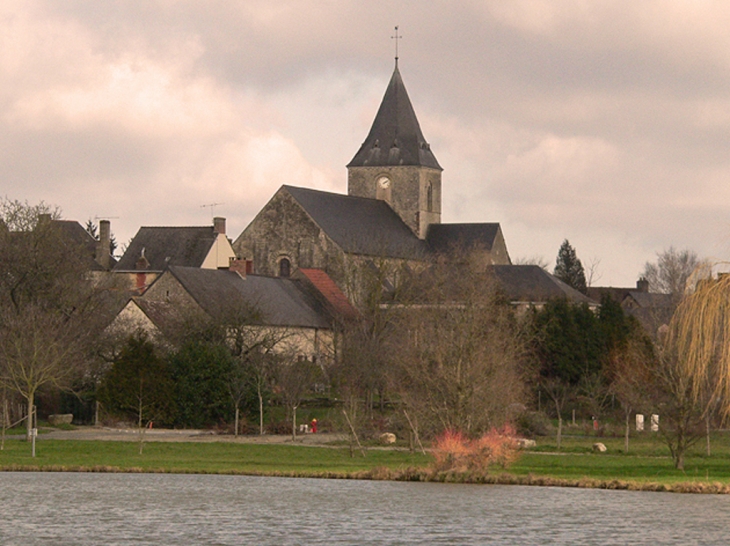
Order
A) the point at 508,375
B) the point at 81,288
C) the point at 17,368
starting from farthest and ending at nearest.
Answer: the point at 81,288 → the point at 17,368 → the point at 508,375

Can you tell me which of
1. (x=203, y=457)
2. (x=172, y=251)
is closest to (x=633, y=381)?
(x=203, y=457)

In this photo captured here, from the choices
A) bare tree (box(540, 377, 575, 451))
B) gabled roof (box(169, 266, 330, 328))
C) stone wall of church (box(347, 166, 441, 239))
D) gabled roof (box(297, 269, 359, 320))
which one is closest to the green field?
bare tree (box(540, 377, 575, 451))

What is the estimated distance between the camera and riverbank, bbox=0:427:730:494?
3619cm

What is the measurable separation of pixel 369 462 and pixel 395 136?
236 ft

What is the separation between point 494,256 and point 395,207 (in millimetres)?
8866

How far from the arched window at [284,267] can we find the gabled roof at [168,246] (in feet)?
21.5

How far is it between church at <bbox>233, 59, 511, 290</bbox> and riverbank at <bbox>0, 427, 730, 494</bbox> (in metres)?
42.6

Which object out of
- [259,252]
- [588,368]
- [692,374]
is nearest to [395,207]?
[259,252]

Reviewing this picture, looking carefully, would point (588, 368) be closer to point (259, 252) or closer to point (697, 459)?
point (697, 459)

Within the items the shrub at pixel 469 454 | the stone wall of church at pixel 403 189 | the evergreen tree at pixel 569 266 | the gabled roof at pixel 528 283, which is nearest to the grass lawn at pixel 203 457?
the shrub at pixel 469 454

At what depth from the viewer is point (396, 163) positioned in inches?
4390

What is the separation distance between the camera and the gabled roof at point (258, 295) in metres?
72.3

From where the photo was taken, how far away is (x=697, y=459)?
4338cm

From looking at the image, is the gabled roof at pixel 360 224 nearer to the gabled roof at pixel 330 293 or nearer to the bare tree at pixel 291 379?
the gabled roof at pixel 330 293
